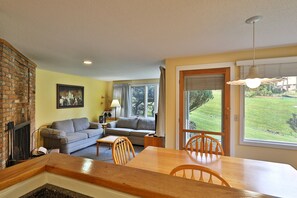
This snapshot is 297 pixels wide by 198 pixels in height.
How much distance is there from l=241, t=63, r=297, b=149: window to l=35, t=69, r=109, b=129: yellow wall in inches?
186

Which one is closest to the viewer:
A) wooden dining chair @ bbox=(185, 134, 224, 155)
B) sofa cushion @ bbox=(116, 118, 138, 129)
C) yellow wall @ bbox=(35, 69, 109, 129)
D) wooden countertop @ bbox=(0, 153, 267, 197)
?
wooden countertop @ bbox=(0, 153, 267, 197)

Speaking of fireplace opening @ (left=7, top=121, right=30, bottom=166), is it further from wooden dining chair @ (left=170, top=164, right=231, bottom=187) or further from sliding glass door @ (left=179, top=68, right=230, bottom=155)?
sliding glass door @ (left=179, top=68, right=230, bottom=155)

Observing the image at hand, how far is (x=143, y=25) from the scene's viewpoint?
5.56 feet

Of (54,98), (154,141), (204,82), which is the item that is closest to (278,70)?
(204,82)

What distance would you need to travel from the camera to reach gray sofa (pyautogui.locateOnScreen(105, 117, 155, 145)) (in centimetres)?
485

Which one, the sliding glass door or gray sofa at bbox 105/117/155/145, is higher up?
the sliding glass door

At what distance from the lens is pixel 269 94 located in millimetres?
2520

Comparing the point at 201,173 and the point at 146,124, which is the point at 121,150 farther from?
the point at 146,124

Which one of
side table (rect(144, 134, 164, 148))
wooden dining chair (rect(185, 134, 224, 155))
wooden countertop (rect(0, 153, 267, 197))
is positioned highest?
wooden countertop (rect(0, 153, 267, 197))

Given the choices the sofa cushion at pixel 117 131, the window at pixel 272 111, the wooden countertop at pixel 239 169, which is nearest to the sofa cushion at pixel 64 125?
the sofa cushion at pixel 117 131

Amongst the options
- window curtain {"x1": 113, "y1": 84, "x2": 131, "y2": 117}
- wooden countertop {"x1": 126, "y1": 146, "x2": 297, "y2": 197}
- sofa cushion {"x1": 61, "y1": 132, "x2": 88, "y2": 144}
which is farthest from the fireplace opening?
window curtain {"x1": 113, "y1": 84, "x2": 131, "y2": 117}

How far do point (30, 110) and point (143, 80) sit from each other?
373cm

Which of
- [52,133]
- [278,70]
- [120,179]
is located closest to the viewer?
[120,179]

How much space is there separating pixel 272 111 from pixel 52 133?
184 inches
